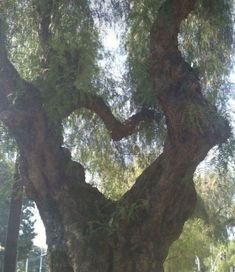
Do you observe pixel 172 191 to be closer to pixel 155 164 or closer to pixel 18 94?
pixel 155 164

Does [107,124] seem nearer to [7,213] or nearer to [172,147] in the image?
[172,147]

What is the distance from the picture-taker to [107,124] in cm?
809

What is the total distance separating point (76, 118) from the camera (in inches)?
352

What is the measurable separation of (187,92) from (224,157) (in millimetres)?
1054

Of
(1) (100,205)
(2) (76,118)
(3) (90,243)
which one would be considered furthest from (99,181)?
(3) (90,243)

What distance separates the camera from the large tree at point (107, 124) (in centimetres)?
678

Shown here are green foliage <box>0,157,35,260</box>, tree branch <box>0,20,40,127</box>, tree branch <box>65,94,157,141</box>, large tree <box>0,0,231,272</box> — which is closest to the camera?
large tree <box>0,0,231,272</box>

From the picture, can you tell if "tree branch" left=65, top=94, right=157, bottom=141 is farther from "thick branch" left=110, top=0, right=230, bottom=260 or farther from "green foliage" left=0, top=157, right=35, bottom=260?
"green foliage" left=0, top=157, right=35, bottom=260

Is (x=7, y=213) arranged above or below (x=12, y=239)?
above

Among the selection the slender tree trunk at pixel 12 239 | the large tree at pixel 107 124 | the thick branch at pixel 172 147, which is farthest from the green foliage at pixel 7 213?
the thick branch at pixel 172 147

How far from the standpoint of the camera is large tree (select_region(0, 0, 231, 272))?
267 inches

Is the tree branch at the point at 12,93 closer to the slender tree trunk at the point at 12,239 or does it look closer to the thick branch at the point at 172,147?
the thick branch at the point at 172,147

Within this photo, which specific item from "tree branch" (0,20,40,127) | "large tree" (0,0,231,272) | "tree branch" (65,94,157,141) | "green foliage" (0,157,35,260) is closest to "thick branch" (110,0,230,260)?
"large tree" (0,0,231,272)

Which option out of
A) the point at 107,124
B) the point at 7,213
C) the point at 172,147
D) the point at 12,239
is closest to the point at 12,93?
the point at 107,124
